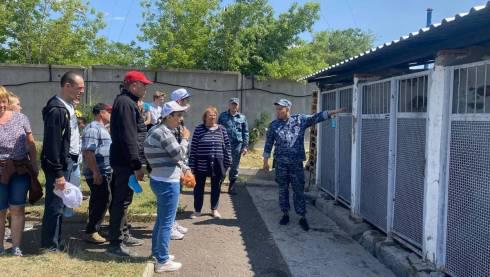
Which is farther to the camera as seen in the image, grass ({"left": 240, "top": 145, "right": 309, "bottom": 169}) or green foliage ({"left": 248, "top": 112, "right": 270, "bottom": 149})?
green foliage ({"left": 248, "top": 112, "right": 270, "bottom": 149})

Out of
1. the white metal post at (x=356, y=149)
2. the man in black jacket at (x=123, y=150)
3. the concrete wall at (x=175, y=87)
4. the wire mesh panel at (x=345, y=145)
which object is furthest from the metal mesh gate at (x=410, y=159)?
the concrete wall at (x=175, y=87)

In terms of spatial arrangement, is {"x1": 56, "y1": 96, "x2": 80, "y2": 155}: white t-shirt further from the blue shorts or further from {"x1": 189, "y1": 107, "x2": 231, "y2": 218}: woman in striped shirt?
{"x1": 189, "y1": 107, "x2": 231, "y2": 218}: woman in striped shirt

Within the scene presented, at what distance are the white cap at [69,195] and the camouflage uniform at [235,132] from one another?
4949mm

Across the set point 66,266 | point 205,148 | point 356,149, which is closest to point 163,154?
point 66,266

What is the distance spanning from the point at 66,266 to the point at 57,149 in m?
1.17

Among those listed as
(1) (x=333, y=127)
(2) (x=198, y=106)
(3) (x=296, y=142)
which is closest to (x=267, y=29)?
Answer: (2) (x=198, y=106)

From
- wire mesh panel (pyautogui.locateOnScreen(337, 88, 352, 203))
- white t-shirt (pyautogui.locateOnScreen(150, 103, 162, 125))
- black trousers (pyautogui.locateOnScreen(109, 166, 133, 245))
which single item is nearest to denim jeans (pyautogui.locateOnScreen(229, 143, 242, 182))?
white t-shirt (pyautogui.locateOnScreen(150, 103, 162, 125))

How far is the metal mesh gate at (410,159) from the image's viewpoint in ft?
16.6

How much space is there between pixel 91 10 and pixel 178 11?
5691 mm

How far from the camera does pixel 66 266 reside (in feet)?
15.0

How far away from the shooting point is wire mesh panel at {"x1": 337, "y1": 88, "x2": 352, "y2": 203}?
7.48 metres

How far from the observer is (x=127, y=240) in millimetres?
5871

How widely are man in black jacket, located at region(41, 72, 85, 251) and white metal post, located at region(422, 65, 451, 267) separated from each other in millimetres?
3689

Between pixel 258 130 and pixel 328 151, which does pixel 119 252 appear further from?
pixel 258 130
